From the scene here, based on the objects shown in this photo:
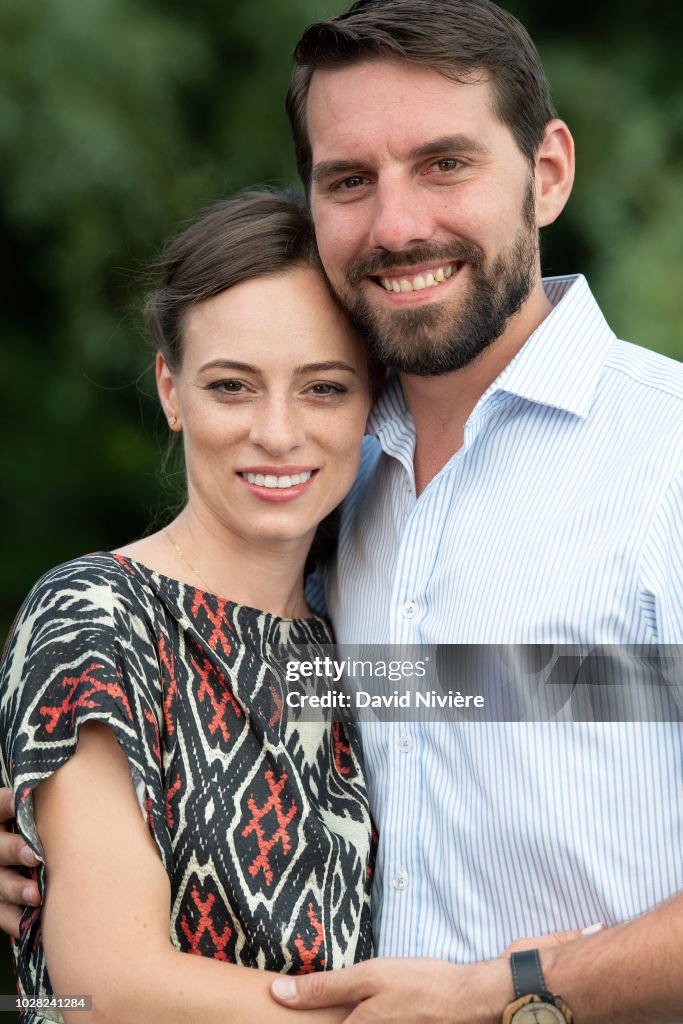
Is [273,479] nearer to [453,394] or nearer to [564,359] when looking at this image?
[453,394]

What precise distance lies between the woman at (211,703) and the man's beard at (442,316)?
0.24ft

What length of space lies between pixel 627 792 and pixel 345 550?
2.49 feet

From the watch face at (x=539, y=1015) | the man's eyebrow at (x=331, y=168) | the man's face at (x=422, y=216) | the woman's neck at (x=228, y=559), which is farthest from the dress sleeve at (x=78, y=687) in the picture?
the man's eyebrow at (x=331, y=168)

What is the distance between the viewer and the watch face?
1771 mm

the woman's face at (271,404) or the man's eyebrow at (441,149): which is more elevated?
the man's eyebrow at (441,149)

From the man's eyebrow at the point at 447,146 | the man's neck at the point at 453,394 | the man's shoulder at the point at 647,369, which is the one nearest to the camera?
the man's shoulder at the point at 647,369

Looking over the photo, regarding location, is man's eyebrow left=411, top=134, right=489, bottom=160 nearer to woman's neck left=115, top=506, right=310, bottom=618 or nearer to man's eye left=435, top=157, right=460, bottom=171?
man's eye left=435, top=157, right=460, bottom=171

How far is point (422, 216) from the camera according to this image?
2131mm

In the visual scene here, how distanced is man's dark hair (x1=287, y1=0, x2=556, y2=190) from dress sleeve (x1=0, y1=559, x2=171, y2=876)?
1.03 m

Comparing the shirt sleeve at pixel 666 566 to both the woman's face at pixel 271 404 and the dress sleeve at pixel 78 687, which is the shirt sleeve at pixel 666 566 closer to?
the woman's face at pixel 271 404

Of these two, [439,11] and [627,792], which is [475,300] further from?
[627,792]

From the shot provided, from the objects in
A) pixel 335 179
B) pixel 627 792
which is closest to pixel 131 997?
pixel 627 792

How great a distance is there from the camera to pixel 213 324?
7.04ft

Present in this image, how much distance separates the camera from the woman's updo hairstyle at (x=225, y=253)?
2.16 metres
